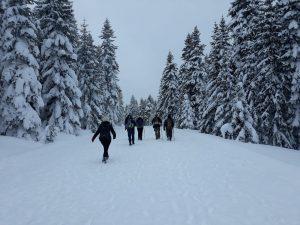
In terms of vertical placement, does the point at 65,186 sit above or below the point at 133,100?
below

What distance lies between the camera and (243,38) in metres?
28.7

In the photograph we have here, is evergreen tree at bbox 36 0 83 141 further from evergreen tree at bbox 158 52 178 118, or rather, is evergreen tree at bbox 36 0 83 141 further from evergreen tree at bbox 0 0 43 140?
A: evergreen tree at bbox 158 52 178 118

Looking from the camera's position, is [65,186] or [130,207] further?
[65,186]

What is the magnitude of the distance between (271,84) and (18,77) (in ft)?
63.1

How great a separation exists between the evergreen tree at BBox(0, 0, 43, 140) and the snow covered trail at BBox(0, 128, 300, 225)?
17.3 feet

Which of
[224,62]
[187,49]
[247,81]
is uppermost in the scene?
[187,49]

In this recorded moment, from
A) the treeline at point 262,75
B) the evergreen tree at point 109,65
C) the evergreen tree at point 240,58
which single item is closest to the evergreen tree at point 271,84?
the treeline at point 262,75

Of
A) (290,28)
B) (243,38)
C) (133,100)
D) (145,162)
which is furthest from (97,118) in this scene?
(133,100)

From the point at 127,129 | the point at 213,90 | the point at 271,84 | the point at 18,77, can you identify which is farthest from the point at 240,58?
the point at 18,77

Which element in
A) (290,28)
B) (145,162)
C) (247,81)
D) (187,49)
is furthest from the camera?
(187,49)

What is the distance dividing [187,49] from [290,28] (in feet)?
86.1

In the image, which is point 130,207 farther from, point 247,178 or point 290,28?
point 290,28

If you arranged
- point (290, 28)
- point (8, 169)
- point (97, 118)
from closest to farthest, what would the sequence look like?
1. point (8, 169)
2. point (290, 28)
3. point (97, 118)

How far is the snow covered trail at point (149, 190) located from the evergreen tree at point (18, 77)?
17.3ft
